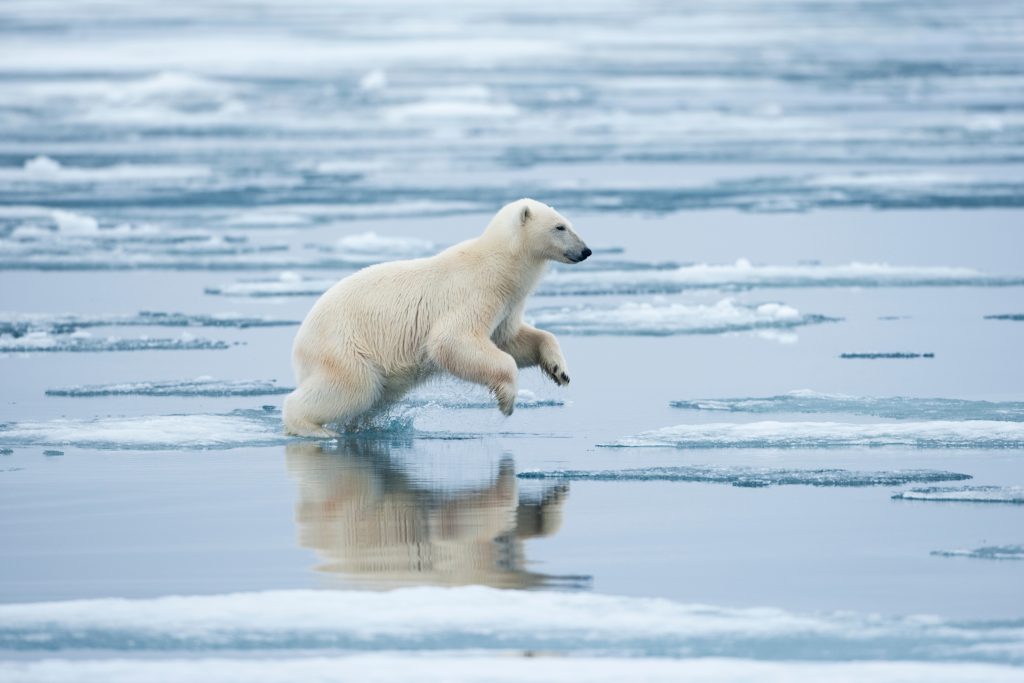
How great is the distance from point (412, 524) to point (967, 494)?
5.93ft

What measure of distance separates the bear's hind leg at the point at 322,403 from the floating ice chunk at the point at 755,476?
1.16 m

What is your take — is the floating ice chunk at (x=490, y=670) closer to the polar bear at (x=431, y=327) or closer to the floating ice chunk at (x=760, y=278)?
the polar bear at (x=431, y=327)

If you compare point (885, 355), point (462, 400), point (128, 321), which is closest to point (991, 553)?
point (462, 400)

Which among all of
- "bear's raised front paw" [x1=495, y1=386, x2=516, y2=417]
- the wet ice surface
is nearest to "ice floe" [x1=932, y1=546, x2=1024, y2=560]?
the wet ice surface

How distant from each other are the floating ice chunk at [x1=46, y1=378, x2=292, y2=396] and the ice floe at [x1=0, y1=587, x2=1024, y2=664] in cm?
379

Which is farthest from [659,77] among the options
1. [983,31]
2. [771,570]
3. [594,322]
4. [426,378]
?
[771,570]

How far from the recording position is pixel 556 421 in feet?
25.8

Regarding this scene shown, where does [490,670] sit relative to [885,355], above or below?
below

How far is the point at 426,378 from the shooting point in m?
7.75

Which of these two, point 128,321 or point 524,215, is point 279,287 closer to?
point 128,321

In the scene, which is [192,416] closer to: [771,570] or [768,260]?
[771,570]

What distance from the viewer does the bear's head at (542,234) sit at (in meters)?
7.70

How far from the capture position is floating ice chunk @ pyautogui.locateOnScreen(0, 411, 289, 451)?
735 cm

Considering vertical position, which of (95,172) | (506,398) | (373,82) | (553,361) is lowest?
(506,398)
